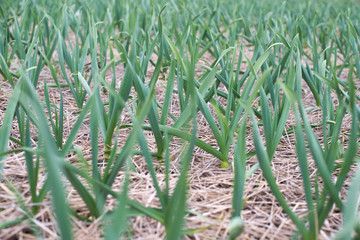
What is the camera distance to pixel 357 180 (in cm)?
61

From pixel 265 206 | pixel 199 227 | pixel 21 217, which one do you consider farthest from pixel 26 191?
pixel 265 206

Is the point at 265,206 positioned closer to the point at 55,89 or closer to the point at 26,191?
the point at 26,191

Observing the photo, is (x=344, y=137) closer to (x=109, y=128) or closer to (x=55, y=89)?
(x=109, y=128)

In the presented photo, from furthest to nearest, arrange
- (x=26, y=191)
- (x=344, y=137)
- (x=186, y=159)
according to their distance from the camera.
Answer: (x=344, y=137) < (x=26, y=191) < (x=186, y=159)

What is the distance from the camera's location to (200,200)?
35.1 inches

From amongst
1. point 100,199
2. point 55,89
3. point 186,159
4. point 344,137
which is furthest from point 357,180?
point 55,89

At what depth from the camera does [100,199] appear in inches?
27.1

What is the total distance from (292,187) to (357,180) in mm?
346

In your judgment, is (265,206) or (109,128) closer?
(265,206)

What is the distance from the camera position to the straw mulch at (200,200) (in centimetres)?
73

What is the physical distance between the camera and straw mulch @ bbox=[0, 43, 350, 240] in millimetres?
729

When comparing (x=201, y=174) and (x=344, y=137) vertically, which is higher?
(x=344, y=137)

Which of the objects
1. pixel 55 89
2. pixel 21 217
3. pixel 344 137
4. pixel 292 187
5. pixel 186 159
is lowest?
pixel 21 217

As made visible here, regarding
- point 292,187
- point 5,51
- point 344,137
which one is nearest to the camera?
point 292,187
